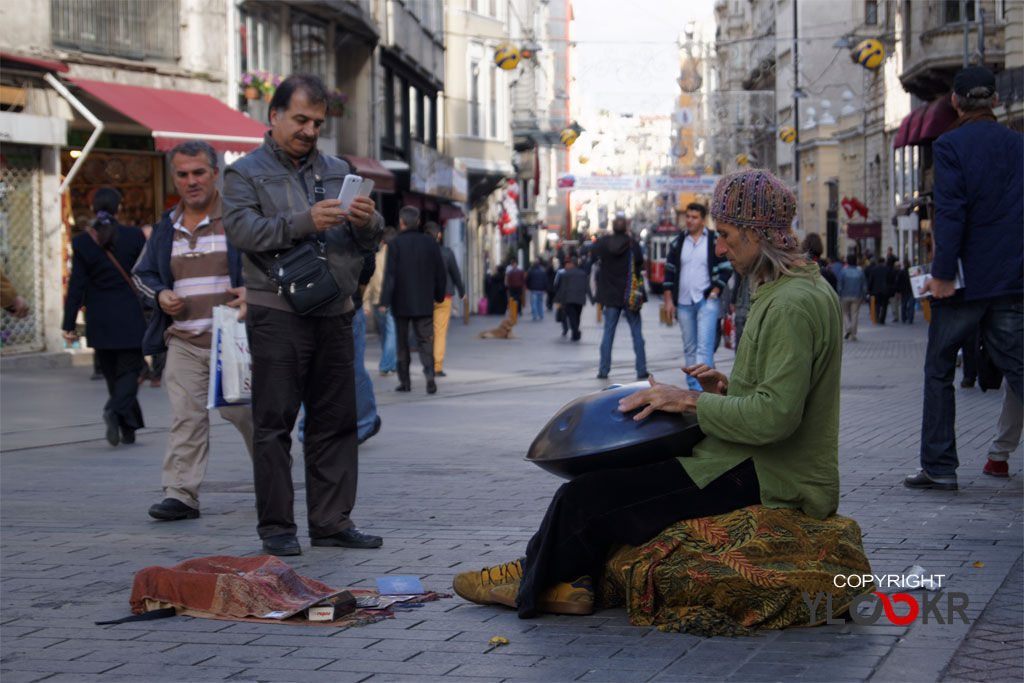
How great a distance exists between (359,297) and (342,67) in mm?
22979

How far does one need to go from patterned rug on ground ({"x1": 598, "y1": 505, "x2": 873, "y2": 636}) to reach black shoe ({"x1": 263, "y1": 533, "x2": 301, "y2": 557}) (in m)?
1.85

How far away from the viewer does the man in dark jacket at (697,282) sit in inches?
518

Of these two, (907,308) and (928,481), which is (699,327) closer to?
(928,481)

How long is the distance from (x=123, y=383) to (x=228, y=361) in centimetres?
392

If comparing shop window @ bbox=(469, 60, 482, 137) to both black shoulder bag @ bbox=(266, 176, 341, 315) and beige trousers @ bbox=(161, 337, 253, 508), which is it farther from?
black shoulder bag @ bbox=(266, 176, 341, 315)

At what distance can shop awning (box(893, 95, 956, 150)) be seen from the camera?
29.2 m

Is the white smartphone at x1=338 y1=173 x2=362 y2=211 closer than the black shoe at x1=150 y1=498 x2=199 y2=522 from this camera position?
Yes

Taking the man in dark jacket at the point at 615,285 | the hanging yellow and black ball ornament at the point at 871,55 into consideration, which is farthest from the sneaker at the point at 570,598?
the hanging yellow and black ball ornament at the point at 871,55

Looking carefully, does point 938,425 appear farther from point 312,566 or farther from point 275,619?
Result: point 275,619

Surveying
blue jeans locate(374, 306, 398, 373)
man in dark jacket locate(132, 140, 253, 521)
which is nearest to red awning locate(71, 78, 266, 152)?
blue jeans locate(374, 306, 398, 373)

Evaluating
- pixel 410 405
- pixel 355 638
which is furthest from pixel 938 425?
pixel 410 405

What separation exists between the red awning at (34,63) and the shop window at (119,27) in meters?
0.80

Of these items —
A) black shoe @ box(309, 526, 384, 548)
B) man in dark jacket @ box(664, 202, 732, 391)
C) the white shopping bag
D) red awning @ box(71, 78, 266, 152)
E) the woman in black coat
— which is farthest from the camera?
red awning @ box(71, 78, 266, 152)

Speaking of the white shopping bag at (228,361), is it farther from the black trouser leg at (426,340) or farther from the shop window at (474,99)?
the shop window at (474,99)
